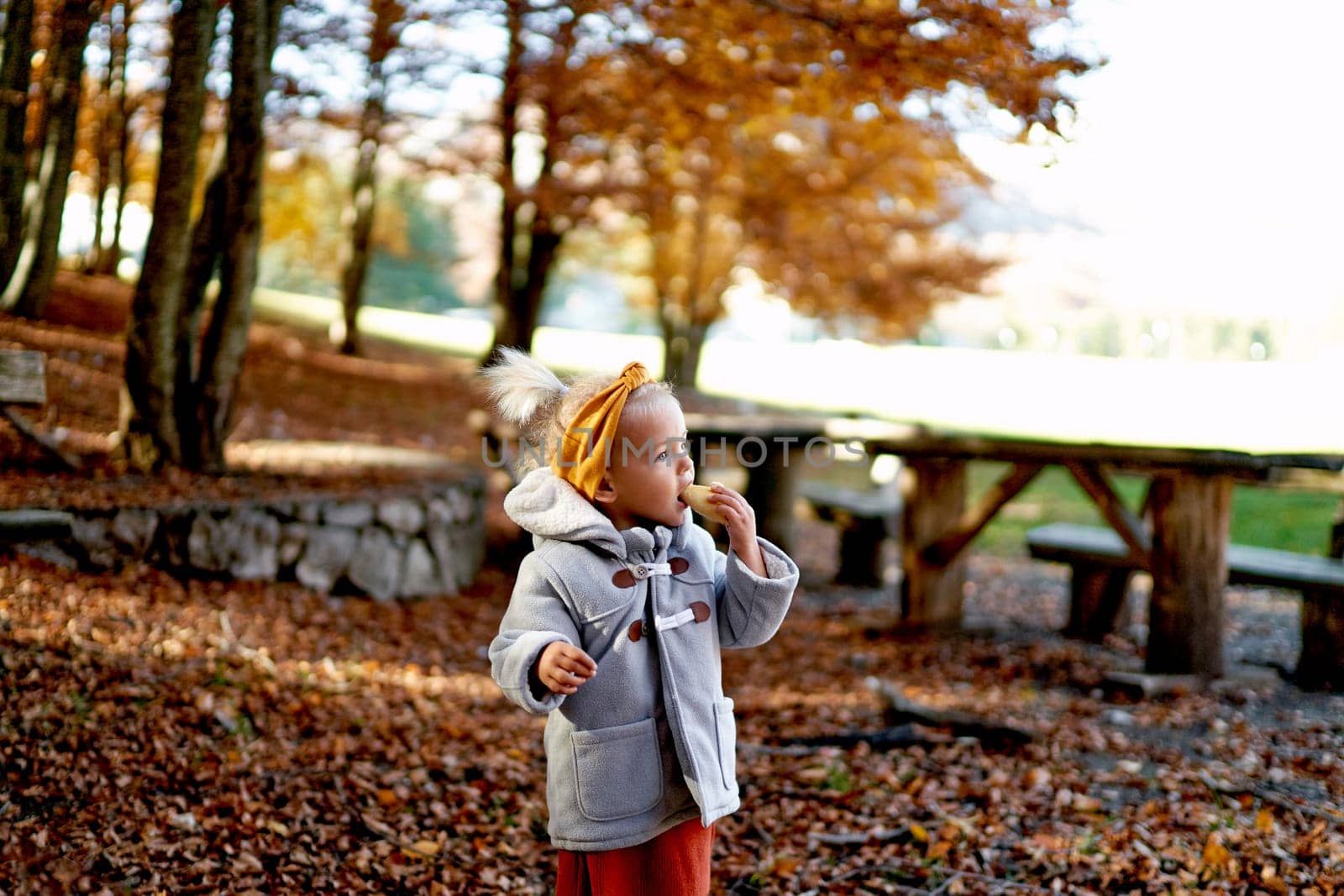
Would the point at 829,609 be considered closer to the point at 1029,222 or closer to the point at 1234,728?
the point at 1234,728

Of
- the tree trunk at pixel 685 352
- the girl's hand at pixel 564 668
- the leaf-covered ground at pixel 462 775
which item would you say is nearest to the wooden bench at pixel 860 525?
the leaf-covered ground at pixel 462 775

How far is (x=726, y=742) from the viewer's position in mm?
2375

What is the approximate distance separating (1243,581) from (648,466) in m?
5.05

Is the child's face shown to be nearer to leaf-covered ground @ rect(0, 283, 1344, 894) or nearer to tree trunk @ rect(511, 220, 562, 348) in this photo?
leaf-covered ground @ rect(0, 283, 1344, 894)

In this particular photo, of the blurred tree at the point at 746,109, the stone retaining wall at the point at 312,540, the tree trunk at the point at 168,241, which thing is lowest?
the stone retaining wall at the point at 312,540

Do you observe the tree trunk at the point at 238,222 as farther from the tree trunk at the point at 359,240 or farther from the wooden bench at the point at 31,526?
the tree trunk at the point at 359,240

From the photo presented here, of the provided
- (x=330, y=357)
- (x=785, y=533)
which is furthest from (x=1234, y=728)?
(x=330, y=357)

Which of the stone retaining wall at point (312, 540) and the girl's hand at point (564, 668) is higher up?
the girl's hand at point (564, 668)

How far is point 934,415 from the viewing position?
2180 centimetres

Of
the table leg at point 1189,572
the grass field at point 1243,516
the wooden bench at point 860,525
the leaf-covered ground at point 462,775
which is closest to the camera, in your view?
the leaf-covered ground at point 462,775

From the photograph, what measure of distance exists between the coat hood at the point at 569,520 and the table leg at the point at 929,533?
4.88 metres

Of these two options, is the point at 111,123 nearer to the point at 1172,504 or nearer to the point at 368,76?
the point at 368,76

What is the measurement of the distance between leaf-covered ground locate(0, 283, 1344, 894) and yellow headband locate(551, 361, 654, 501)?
176 centimetres

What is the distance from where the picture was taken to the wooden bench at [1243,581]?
5.89m
